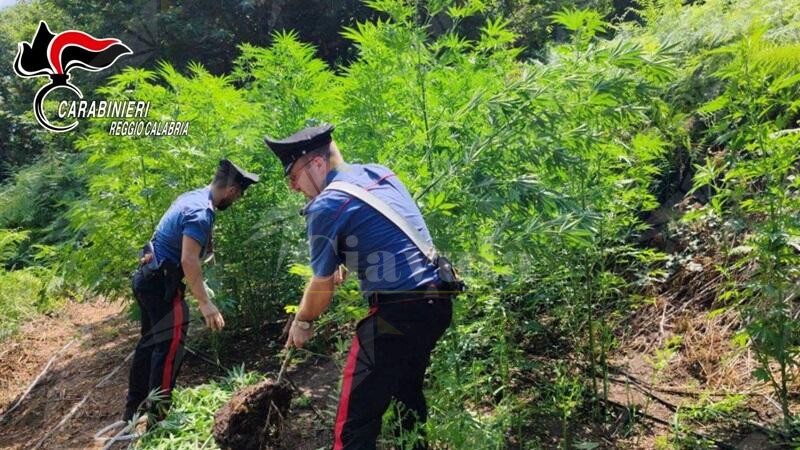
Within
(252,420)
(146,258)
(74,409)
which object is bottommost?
(74,409)

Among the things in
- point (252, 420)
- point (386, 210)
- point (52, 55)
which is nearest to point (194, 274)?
point (252, 420)

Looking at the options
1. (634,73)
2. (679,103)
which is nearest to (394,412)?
(634,73)

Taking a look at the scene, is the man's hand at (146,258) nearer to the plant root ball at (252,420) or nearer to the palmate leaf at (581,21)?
the plant root ball at (252,420)

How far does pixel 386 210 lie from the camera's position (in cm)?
270

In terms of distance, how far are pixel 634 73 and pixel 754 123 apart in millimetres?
618

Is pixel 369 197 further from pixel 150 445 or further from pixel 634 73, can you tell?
pixel 150 445

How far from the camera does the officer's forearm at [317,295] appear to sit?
2.71 metres

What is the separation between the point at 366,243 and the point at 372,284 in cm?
19

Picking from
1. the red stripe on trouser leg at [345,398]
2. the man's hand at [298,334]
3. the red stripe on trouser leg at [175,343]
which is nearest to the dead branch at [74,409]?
the red stripe on trouser leg at [175,343]

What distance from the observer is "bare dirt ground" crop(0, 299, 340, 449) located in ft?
14.4

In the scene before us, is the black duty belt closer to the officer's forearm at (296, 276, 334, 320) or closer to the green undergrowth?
the officer's forearm at (296, 276, 334, 320)

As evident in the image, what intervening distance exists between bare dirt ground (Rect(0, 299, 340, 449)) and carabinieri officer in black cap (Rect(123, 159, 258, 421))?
72cm

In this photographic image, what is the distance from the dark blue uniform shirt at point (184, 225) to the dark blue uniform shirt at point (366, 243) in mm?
1354

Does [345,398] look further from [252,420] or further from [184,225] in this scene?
[184,225]
